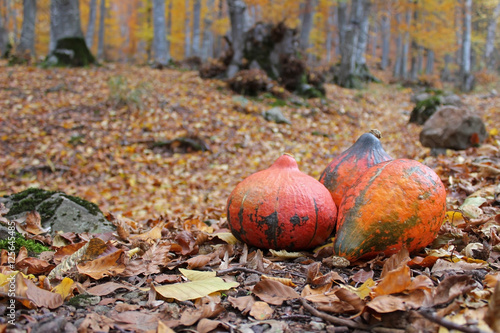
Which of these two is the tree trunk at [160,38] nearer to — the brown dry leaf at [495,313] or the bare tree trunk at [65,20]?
the bare tree trunk at [65,20]

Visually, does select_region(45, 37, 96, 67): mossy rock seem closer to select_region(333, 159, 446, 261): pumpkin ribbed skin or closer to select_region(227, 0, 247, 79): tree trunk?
select_region(227, 0, 247, 79): tree trunk

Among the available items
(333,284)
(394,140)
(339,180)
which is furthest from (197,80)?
(333,284)

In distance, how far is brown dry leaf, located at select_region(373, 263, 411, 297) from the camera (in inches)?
56.2

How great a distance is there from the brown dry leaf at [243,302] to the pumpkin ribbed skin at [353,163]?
1.17 meters

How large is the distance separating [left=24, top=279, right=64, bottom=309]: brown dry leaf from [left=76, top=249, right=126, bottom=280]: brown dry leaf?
0.29 m

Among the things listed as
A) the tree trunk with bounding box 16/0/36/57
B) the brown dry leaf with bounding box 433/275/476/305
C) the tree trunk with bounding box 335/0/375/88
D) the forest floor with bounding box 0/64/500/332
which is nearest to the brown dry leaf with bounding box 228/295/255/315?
the forest floor with bounding box 0/64/500/332

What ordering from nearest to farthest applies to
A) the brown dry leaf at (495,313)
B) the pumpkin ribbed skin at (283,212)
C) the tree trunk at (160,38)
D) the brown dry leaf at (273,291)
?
the brown dry leaf at (495,313), the brown dry leaf at (273,291), the pumpkin ribbed skin at (283,212), the tree trunk at (160,38)

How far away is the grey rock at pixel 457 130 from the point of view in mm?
6262

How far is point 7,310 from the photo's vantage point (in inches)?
55.7

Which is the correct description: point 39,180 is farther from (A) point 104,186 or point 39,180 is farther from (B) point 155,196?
(B) point 155,196

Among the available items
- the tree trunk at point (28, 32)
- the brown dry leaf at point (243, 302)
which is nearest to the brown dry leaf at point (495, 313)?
the brown dry leaf at point (243, 302)

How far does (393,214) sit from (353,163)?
63 cm

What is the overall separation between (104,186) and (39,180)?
45.4 inches

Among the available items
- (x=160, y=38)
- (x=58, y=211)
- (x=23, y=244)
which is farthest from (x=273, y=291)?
(x=160, y=38)
